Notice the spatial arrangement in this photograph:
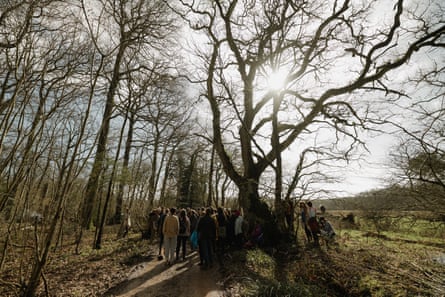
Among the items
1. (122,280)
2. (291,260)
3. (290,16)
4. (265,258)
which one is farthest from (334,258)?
(290,16)

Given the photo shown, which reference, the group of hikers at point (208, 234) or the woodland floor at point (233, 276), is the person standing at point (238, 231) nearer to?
the group of hikers at point (208, 234)

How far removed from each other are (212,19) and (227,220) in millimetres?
9720

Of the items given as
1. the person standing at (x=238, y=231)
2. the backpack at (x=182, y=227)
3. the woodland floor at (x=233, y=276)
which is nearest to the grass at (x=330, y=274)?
the woodland floor at (x=233, y=276)

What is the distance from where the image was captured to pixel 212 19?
11109 mm

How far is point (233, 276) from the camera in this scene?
6.65 meters

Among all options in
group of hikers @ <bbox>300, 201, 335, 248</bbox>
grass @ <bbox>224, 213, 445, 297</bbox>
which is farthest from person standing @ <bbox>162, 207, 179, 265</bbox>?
group of hikers @ <bbox>300, 201, 335, 248</bbox>

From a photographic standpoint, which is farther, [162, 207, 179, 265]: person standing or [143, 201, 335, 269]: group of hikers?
[162, 207, 179, 265]: person standing

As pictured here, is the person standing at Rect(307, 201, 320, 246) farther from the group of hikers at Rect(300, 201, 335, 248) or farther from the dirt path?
the dirt path

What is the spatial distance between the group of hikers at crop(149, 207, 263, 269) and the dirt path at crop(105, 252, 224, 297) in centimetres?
47

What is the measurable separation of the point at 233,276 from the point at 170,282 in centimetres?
184

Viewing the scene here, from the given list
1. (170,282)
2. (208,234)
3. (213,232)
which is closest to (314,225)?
(213,232)

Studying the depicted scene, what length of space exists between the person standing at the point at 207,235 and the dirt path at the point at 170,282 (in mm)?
349

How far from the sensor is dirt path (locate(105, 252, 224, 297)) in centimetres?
557

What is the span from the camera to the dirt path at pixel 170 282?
5570mm
